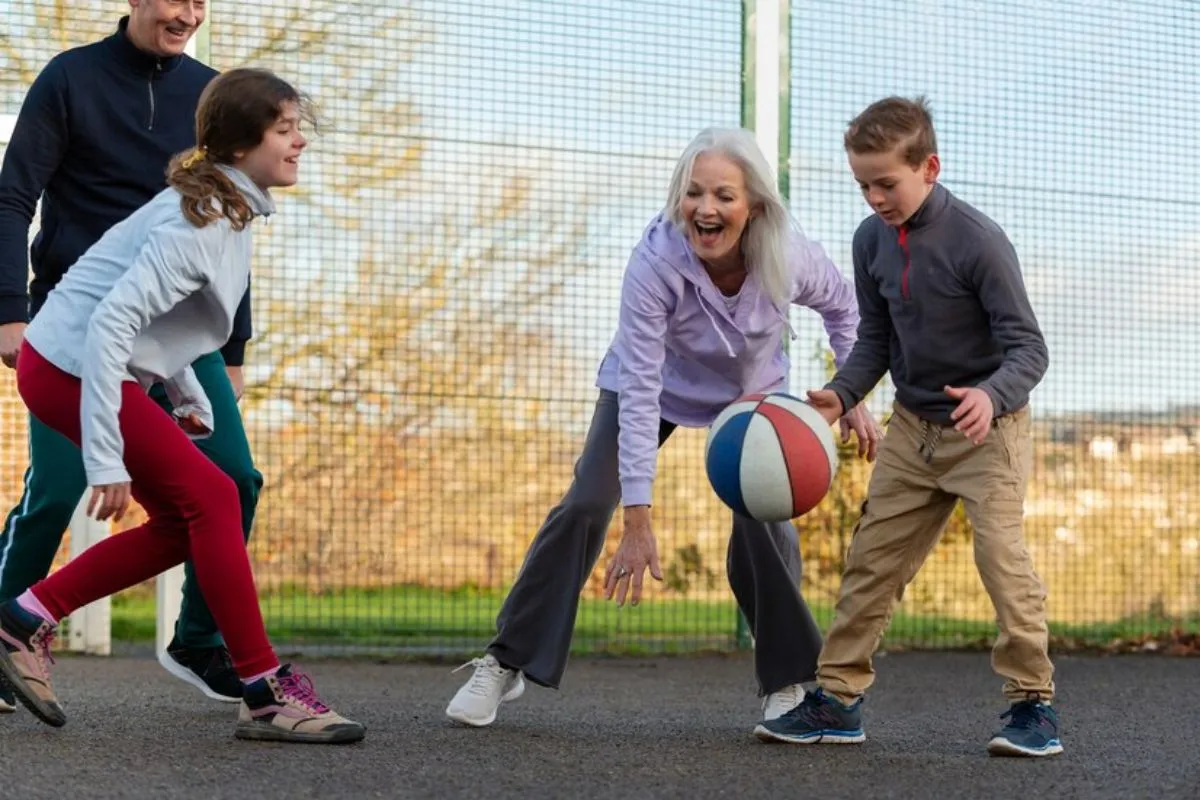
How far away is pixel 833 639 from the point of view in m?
3.95

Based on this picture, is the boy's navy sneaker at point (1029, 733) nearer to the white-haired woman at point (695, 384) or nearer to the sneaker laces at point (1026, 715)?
the sneaker laces at point (1026, 715)

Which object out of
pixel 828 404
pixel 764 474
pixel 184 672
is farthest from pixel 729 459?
pixel 184 672

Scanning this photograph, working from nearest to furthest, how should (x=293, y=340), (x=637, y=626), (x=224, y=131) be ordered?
1. (x=224, y=131)
2. (x=293, y=340)
3. (x=637, y=626)

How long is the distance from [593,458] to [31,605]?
1318 millimetres

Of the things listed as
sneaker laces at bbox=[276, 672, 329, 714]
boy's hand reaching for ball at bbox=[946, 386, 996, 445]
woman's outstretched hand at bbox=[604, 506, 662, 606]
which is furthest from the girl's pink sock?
boy's hand reaching for ball at bbox=[946, 386, 996, 445]

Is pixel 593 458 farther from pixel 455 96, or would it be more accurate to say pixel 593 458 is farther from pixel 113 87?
pixel 455 96

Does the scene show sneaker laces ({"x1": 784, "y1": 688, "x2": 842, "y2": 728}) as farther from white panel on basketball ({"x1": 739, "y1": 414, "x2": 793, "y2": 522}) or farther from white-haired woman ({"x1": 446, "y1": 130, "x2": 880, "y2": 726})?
white panel on basketball ({"x1": 739, "y1": 414, "x2": 793, "y2": 522})

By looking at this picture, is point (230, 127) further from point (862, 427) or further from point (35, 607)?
point (862, 427)

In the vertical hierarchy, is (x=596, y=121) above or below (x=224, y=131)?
above

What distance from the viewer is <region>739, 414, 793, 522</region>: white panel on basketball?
12.3 feet

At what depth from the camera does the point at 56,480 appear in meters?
4.06

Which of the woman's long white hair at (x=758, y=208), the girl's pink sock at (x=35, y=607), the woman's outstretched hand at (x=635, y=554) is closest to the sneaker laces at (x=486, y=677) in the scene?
the woman's outstretched hand at (x=635, y=554)

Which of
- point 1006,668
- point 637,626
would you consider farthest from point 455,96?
point 1006,668

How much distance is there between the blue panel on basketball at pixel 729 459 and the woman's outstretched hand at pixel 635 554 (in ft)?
0.58
